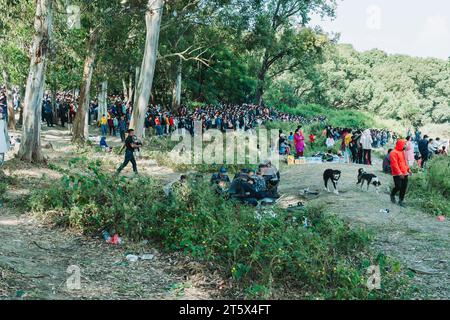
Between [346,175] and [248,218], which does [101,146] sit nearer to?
[346,175]

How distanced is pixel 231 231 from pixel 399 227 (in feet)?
13.8

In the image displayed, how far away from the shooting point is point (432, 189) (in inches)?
558

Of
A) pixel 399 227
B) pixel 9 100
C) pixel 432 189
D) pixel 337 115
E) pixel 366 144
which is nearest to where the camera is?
pixel 399 227

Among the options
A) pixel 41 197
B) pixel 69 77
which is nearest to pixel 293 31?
pixel 69 77

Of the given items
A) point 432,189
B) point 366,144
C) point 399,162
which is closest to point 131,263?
point 399,162

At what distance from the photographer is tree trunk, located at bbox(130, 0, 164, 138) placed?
71.2 ft

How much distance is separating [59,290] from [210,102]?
110ft

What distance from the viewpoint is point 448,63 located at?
68938 mm

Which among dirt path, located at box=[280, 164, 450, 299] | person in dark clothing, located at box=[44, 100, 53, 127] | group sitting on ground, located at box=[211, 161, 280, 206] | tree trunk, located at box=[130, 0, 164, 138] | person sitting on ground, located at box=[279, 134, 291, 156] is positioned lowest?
dirt path, located at box=[280, 164, 450, 299]

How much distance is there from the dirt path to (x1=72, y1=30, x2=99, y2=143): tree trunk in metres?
→ 9.67

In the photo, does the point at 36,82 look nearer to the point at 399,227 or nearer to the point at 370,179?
the point at 370,179

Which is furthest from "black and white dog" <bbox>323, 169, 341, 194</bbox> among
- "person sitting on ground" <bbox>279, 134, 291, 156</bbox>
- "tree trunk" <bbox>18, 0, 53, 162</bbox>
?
"person sitting on ground" <bbox>279, 134, 291, 156</bbox>

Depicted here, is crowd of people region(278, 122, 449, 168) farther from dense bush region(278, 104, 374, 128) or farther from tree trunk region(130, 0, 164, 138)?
dense bush region(278, 104, 374, 128)

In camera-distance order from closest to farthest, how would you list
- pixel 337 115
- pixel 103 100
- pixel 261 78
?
pixel 103 100, pixel 261 78, pixel 337 115
